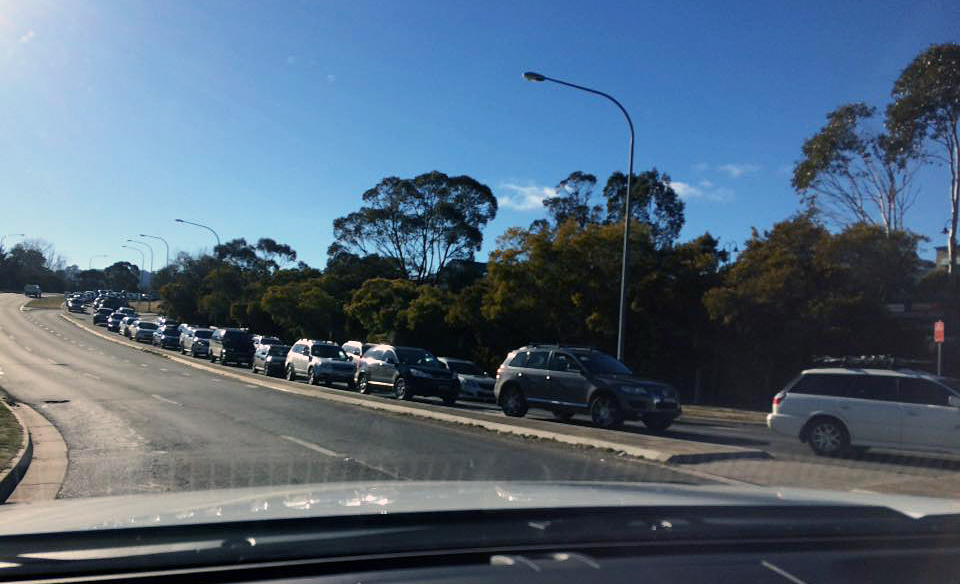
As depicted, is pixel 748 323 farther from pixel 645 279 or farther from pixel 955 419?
pixel 955 419

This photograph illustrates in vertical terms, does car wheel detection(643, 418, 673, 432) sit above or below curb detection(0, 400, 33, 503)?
above

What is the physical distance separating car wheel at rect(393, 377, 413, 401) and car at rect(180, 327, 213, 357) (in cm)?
2461

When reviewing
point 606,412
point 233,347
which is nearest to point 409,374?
point 606,412

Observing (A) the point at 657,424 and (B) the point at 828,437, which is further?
(A) the point at 657,424

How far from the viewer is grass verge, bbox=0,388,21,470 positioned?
32.9 ft

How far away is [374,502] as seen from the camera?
3.42 metres

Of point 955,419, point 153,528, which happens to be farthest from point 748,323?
point 153,528

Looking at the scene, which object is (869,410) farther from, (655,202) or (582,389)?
(655,202)

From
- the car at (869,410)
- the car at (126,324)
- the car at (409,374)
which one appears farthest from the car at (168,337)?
the car at (869,410)

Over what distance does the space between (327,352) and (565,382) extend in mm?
15930

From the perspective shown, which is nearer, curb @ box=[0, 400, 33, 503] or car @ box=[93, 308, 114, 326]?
curb @ box=[0, 400, 33, 503]

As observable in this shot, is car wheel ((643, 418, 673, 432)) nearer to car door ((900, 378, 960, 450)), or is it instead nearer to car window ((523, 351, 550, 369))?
car window ((523, 351, 550, 369))

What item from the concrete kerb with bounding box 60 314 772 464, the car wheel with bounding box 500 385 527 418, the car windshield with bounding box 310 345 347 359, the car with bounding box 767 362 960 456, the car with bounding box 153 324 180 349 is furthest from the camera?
the car with bounding box 153 324 180 349

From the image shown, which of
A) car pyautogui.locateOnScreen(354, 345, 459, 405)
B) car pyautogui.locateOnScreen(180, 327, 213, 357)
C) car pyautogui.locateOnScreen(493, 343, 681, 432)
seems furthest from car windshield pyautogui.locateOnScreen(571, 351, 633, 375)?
car pyautogui.locateOnScreen(180, 327, 213, 357)
